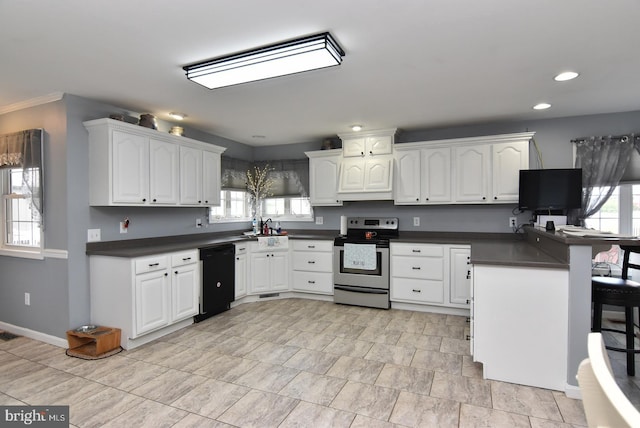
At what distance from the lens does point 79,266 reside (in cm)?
328

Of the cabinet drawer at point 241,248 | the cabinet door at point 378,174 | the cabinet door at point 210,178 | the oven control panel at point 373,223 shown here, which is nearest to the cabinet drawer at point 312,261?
the oven control panel at point 373,223

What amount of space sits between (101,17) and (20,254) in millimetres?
2886

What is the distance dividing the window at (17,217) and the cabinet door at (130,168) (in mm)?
933

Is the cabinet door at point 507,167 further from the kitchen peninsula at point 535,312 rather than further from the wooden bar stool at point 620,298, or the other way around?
the wooden bar stool at point 620,298

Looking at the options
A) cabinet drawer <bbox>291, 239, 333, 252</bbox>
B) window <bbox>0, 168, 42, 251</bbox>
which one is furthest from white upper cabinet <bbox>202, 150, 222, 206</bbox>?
window <bbox>0, 168, 42, 251</bbox>

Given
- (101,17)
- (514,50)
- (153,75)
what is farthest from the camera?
(153,75)

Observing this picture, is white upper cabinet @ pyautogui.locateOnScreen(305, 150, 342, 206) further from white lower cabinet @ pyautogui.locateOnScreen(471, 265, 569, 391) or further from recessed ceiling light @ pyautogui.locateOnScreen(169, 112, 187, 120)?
white lower cabinet @ pyautogui.locateOnScreen(471, 265, 569, 391)

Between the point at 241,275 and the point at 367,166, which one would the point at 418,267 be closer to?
the point at 367,166

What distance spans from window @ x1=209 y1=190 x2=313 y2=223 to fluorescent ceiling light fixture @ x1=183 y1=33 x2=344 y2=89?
109 inches

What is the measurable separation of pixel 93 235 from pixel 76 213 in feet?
0.88

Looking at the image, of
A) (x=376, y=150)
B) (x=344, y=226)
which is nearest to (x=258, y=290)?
(x=344, y=226)

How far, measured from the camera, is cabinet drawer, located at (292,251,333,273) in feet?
15.6

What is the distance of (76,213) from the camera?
10.6 feet

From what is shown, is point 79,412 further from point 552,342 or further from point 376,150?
point 376,150
